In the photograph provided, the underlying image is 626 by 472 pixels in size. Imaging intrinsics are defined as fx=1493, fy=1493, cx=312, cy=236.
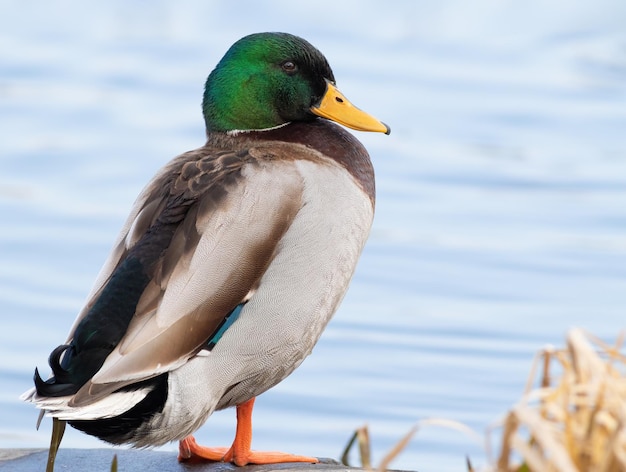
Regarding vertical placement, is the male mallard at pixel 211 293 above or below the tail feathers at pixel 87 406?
above

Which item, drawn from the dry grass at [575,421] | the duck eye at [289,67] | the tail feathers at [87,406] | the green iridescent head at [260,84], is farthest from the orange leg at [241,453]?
the dry grass at [575,421]

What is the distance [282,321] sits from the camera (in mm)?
4246

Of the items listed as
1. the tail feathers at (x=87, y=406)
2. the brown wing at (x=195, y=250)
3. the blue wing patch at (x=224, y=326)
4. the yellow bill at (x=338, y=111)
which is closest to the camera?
the tail feathers at (x=87, y=406)

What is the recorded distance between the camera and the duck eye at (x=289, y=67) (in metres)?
4.80

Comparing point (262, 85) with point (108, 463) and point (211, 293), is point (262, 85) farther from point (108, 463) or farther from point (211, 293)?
point (108, 463)

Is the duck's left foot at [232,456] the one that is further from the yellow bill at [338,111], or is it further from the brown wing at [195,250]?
the yellow bill at [338,111]

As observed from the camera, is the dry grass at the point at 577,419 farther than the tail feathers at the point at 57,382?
No

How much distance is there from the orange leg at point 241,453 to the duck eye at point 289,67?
1.07m

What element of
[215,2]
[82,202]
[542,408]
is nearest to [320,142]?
[542,408]

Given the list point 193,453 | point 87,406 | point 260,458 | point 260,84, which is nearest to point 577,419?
point 87,406

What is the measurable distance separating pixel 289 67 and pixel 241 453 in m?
1.25

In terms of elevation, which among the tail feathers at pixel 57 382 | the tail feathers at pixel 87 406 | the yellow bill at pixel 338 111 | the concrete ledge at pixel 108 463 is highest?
the yellow bill at pixel 338 111

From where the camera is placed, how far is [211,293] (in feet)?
13.4

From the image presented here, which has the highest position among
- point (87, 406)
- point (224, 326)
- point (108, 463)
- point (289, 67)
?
point (289, 67)
